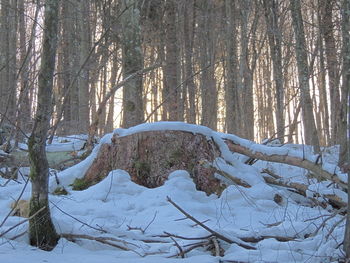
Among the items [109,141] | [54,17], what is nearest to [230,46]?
[109,141]

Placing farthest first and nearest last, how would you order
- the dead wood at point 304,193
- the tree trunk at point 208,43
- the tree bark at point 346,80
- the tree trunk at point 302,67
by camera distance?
the tree trunk at point 208,43 < the tree trunk at point 302,67 < the dead wood at point 304,193 < the tree bark at point 346,80

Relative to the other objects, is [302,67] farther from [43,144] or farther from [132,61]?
[43,144]

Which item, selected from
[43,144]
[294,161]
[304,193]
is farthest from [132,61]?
[43,144]

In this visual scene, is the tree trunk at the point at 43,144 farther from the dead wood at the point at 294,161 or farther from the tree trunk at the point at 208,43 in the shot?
the tree trunk at the point at 208,43

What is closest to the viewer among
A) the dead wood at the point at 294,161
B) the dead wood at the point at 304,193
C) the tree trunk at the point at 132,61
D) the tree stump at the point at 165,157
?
the dead wood at the point at 294,161

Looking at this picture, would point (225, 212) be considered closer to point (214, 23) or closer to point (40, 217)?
point (40, 217)

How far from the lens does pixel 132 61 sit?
28.5 feet

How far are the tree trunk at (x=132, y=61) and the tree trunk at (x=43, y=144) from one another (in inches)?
208

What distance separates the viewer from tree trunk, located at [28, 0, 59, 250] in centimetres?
303

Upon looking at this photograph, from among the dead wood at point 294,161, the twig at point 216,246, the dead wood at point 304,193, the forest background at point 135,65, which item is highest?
the forest background at point 135,65

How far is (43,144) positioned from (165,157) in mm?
2426

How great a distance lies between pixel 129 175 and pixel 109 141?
0.58 metres

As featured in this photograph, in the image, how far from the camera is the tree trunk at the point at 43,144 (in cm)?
303

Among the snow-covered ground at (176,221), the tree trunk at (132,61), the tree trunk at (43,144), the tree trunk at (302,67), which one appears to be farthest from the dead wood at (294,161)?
the tree trunk at (302,67)
